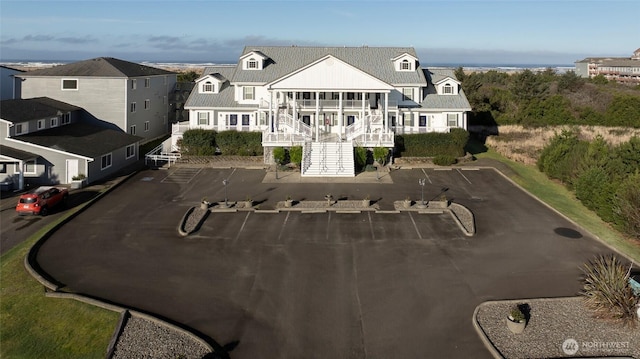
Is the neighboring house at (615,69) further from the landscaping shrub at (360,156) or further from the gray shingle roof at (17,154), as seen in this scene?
the gray shingle roof at (17,154)

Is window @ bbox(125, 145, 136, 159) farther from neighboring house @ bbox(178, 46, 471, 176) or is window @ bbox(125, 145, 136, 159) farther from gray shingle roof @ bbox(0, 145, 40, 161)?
gray shingle roof @ bbox(0, 145, 40, 161)

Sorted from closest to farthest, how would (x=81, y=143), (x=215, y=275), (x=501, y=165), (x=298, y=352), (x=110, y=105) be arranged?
1. (x=298, y=352)
2. (x=215, y=275)
3. (x=81, y=143)
4. (x=501, y=165)
5. (x=110, y=105)

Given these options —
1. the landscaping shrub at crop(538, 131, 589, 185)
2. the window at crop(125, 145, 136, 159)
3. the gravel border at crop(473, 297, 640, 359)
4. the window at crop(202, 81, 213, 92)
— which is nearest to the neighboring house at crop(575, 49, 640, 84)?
the landscaping shrub at crop(538, 131, 589, 185)

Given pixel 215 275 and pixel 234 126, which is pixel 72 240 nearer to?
pixel 215 275

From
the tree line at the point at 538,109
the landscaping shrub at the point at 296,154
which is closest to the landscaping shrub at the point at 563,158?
the landscaping shrub at the point at 296,154

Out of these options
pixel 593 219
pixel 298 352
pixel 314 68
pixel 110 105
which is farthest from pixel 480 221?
pixel 110 105

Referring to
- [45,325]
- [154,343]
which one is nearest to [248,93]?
[45,325]
